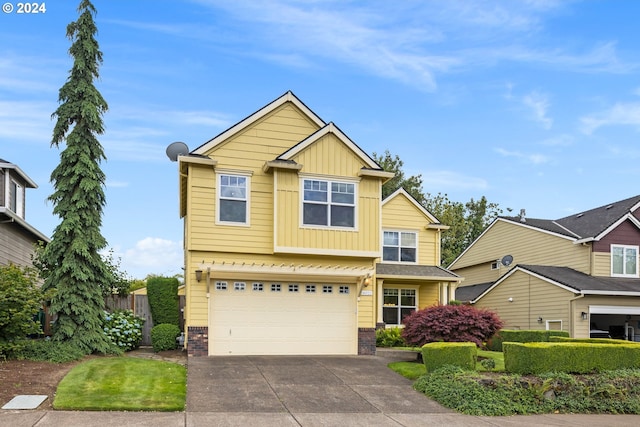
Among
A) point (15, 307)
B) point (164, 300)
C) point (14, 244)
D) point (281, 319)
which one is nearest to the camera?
point (15, 307)

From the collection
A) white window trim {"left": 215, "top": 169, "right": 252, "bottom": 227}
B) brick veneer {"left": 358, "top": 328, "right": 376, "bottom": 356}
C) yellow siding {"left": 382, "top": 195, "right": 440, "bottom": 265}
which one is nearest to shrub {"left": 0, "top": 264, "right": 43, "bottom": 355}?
white window trim {"left": 215, "top": 169, "right": 252, "bottom": 227}

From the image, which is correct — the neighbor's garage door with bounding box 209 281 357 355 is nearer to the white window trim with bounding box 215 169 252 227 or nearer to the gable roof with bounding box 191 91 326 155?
the white window trim with bounding box 215 169 252 227

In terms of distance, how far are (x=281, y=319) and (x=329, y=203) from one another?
3783 millimetres

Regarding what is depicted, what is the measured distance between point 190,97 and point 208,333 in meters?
6.76

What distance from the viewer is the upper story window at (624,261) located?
25.9 metres

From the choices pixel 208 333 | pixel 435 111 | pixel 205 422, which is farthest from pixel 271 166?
pixel 205 422

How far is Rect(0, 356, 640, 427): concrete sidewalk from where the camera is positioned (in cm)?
1072

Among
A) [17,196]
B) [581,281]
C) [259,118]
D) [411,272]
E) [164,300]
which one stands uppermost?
[259,118]

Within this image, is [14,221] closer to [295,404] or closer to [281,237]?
[281,237]

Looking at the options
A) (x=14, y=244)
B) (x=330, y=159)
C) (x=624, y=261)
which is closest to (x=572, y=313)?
(x=624, y=261)

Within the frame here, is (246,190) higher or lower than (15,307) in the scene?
higher

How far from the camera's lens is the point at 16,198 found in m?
26.2

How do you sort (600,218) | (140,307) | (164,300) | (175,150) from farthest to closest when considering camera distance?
(600,218) < (175,150) < (140,307) < (164,300)

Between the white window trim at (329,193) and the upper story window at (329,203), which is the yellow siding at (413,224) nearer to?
the white window trim at (329,193)
